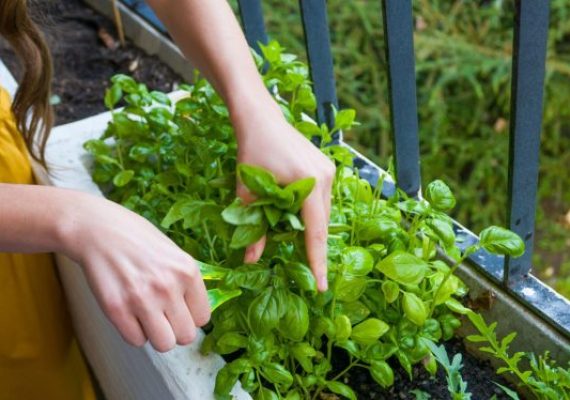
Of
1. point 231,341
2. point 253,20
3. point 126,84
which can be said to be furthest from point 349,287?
point 253,20

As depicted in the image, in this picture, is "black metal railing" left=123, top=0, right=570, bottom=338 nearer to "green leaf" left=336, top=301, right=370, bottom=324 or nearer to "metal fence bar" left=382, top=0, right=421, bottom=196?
"metal fence bar" left=382, top=0, right=421, bottom=196

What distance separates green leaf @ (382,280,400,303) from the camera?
93 cm

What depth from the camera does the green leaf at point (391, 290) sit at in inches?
36.6

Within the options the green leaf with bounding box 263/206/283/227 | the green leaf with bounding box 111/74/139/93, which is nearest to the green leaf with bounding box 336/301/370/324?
the green leaf with bounding box 263/206/283/227

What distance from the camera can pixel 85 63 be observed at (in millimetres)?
1876

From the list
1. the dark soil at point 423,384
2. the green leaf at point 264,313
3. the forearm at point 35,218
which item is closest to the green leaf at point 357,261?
the green leaf at point 264,313

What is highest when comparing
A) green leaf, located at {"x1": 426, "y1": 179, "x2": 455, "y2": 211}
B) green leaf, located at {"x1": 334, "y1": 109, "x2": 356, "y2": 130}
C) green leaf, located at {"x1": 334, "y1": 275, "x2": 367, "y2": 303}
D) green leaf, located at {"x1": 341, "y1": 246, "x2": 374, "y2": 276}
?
green leaf, located at {"x1": 334, "y1": 109, "x2": 356, "y2": 130}

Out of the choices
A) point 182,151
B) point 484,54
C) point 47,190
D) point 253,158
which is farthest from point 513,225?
point 484,54

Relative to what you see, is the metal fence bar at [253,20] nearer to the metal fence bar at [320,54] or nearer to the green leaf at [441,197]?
the metal fence bar at [320,54]

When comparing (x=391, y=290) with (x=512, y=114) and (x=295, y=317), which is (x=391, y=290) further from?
(x=512, y=114)

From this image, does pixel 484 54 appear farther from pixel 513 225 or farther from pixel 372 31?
pixel 513 225

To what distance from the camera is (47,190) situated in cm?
85

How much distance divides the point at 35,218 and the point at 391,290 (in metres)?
0.41

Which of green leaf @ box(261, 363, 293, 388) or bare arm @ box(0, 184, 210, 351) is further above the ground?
bare arm @ box(0, 184, 210, 351)
